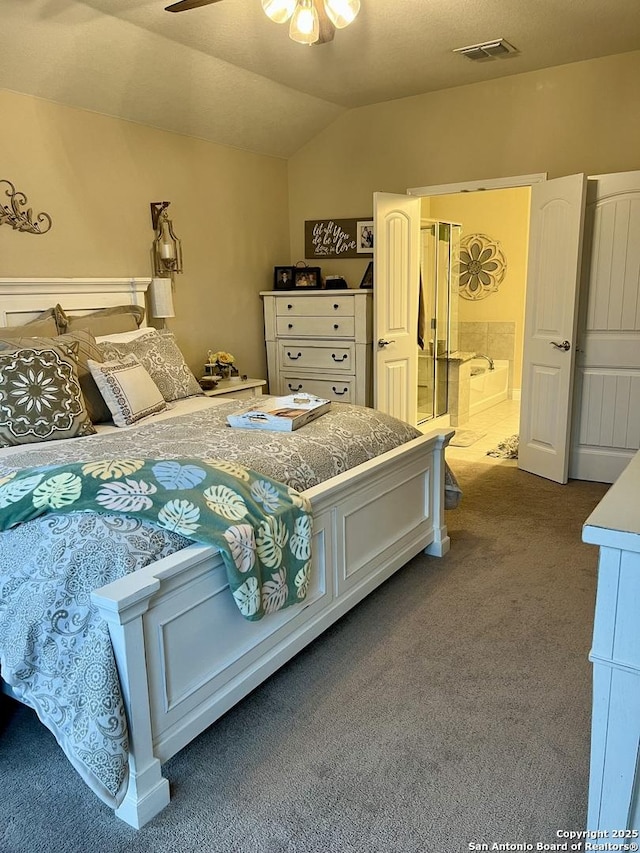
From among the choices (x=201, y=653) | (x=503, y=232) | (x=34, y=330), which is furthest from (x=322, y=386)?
(x=503, y=232)

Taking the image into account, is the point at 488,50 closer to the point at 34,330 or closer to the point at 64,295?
the point at 64,295

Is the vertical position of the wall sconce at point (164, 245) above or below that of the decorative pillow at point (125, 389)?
above

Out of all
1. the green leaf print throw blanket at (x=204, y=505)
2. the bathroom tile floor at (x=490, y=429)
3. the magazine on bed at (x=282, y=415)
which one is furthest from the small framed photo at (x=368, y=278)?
the green leaf print throw blanket at (x=204, y=505)

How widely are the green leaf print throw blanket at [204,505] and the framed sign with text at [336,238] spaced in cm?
353

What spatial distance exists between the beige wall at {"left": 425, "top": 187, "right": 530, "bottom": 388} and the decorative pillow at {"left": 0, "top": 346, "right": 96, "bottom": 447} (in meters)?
5.48

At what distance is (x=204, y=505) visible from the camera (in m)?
1.81

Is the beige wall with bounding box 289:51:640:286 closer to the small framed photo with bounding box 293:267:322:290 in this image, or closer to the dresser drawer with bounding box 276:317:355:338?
the small framed photo with bounding box 293:267:322:290

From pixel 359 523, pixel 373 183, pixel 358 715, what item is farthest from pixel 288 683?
pixel 373 183

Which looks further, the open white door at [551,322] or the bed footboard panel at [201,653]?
the open white door at [551,322]

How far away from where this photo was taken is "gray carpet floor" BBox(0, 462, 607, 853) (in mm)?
1594

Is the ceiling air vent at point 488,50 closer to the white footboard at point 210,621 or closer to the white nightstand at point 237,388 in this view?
the white nightstand at point 237,388

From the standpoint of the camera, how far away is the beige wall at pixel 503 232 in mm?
7195

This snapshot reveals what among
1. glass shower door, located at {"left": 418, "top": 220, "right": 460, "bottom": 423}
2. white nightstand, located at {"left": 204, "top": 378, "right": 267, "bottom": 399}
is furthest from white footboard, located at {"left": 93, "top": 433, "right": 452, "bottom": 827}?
glass shower door, located at {"left": 418, "top": 220, "right": 460, "bottom": 423}

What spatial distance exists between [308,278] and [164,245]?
1.32 meters
